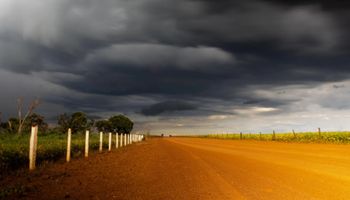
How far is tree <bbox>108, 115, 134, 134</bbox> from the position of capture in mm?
148625

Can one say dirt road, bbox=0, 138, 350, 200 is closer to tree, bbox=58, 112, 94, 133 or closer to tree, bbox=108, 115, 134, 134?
tree, bbox=58, 112, 94, 133

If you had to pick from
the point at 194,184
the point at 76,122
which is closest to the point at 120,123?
the point at 76,122

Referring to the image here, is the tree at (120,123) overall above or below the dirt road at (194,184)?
above

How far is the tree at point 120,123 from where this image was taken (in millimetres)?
148625

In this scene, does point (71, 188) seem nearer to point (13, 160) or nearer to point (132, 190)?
point (132, 190)

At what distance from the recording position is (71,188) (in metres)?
11.5

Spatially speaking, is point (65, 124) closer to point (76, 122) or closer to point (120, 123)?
point (76, 122)

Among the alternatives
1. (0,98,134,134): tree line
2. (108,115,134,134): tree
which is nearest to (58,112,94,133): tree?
(0,98,134,134): tree line

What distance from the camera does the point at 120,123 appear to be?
151m

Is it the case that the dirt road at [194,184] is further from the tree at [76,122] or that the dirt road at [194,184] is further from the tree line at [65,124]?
the tree at [76,122]

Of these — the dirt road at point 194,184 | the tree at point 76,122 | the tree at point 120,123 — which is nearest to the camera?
the dirt road at point 194,184

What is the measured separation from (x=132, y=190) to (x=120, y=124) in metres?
141

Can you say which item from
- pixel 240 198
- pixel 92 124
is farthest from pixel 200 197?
pixel 92 124

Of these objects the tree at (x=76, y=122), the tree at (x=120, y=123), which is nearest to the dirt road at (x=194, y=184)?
the tree at (x=76, y=122)
